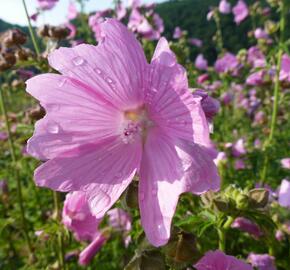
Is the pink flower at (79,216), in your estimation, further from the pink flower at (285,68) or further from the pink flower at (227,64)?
the pink flower at (227,64)

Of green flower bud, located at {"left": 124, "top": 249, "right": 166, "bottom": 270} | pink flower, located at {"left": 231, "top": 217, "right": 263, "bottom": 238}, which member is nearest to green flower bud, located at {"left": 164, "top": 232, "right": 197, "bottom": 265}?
green flower bud, located at {"left": 124, "top": 249, "right": 166, "bottom": 270}

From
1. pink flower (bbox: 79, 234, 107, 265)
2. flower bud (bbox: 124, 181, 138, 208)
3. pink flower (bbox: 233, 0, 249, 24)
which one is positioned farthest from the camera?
pink flower (bbox: 233, 0, 249, 24)

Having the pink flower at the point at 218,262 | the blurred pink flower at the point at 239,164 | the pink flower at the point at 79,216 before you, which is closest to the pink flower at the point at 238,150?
the blurred pink flower at the point at 239,164

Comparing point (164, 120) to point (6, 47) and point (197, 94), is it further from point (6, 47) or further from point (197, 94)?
point (6, 47)

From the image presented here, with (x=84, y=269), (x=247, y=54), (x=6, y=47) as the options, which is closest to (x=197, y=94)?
(x=6, y=47)

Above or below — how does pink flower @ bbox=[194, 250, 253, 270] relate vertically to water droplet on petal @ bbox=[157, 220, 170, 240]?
below

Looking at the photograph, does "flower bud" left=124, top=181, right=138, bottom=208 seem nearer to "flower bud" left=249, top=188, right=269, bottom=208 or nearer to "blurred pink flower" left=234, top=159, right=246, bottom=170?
"flower bud" left=249, top=188, right=269, bottom=208

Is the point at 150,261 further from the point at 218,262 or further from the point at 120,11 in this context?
the point at 120,11
